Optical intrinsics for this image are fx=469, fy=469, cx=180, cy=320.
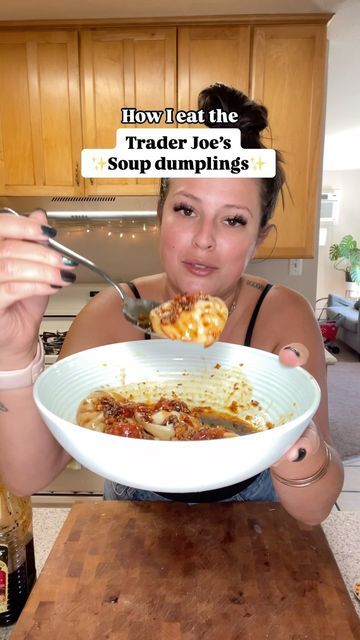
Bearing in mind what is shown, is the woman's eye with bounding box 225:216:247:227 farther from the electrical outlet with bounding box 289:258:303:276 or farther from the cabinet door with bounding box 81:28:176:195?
the electrical outlet with bounding box 289:258:303:276

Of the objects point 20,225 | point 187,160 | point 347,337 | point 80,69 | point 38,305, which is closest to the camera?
point 20,225

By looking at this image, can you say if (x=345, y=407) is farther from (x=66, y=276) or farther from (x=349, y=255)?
(x=349, y=255)

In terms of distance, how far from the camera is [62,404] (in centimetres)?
61

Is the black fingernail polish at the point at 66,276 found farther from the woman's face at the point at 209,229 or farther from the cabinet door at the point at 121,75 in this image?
the cabinet door at the point at 121,75

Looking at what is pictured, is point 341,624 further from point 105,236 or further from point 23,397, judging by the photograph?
point 105,236

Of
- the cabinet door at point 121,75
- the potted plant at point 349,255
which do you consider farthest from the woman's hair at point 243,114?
the potted plant at point 349,255

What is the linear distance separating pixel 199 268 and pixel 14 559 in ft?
2.09

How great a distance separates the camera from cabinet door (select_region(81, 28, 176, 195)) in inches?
92.7

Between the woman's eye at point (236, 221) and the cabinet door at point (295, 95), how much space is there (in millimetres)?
1427

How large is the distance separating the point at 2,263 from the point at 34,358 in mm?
173

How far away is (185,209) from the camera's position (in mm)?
1004

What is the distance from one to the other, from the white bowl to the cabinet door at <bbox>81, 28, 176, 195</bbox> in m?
1.88

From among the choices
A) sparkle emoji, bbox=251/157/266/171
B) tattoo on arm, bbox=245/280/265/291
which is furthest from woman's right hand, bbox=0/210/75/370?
tattoo on arm, bbox=245/280/265/291

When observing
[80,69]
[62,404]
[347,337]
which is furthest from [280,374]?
[347,337]
